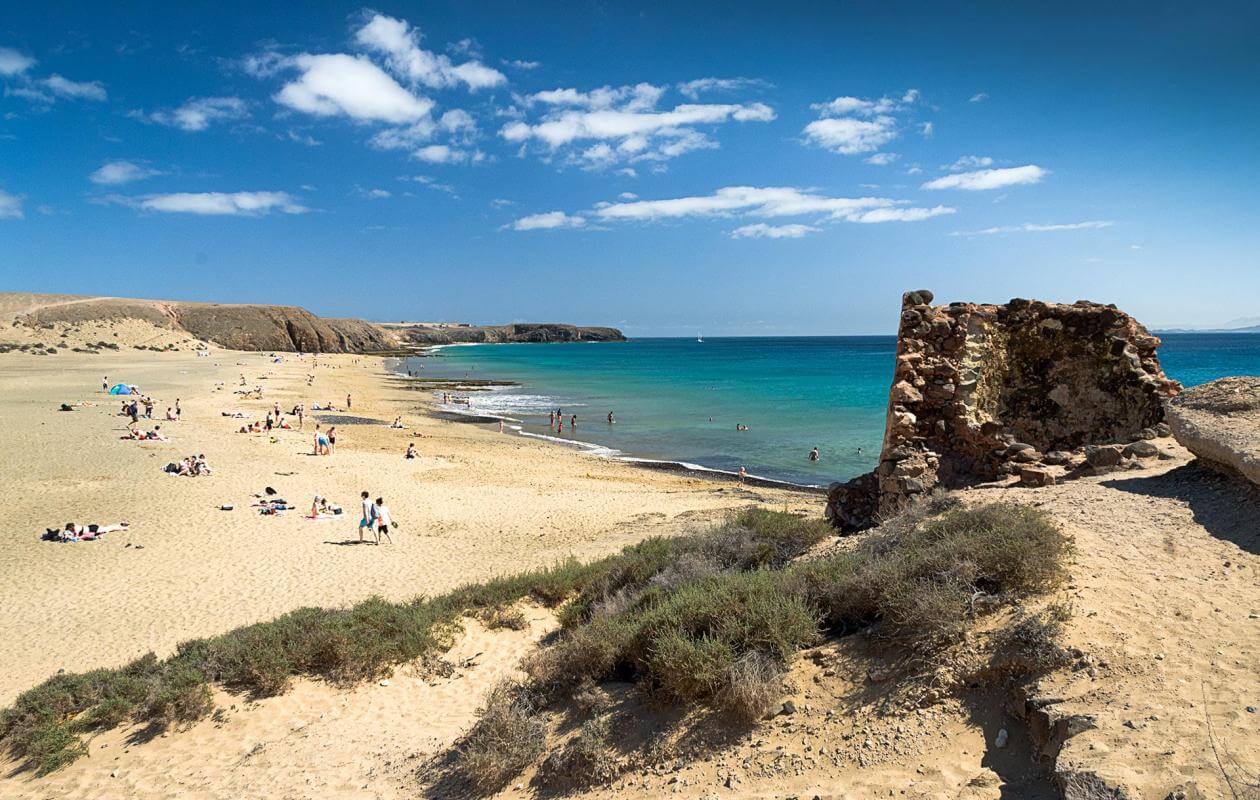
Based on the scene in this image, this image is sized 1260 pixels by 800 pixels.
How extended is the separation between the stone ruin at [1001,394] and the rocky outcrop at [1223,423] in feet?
4.06

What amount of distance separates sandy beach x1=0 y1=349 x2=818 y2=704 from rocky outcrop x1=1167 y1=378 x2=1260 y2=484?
985 centimetres

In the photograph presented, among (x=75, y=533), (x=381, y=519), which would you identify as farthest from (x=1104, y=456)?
(x=75, y=533)

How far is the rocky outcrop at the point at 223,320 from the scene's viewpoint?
255ft

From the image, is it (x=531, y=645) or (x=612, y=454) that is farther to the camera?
(x=612, y=454)

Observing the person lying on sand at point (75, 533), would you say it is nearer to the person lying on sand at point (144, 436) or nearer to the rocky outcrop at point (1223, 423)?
the person lying on sand at point (144, 436)

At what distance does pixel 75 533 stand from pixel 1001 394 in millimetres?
18327

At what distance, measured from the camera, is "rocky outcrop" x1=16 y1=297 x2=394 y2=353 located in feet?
255

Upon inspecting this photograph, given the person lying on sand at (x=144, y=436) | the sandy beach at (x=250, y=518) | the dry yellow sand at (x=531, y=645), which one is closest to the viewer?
the dry yellow sand at (x=531, y=645)

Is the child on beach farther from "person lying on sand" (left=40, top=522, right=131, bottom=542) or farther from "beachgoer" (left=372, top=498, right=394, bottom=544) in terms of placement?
"person lying on sand" (left=40, top=522, right=131, bottom=542)

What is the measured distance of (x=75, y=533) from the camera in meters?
13.8

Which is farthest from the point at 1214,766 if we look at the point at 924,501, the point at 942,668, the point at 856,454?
the point at 856,454

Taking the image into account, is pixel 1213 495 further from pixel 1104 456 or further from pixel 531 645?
pixel 531 645

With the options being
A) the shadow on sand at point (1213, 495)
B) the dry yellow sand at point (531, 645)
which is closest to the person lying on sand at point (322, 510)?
the dry yellow sand at point (531, 645)

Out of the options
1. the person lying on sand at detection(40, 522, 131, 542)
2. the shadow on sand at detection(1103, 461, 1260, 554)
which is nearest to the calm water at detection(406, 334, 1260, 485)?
the shadow on sand at detection(1103, 461, 1260, 554)
